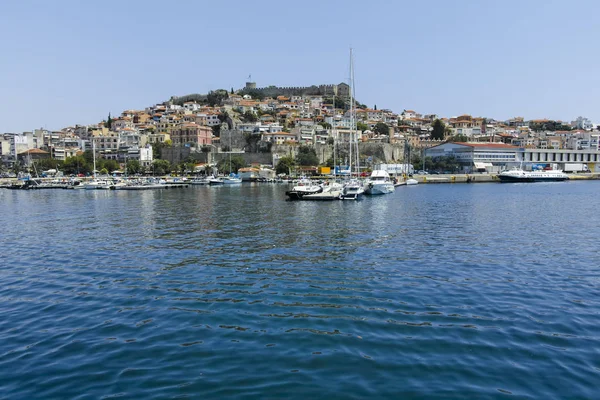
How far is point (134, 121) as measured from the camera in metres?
108

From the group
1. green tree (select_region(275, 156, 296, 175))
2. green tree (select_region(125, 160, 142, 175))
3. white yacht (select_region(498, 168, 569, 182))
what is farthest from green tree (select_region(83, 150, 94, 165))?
white yacht (select_region(498, 168, 569, 182))

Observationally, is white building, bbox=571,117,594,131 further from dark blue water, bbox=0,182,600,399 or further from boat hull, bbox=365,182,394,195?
dark blue water, bbox=0,182,600,399

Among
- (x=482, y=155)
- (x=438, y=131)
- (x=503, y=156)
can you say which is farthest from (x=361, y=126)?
(x=503, y=156)

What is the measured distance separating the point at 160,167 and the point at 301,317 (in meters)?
73.4

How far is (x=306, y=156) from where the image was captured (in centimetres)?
8175

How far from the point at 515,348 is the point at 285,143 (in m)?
78.5

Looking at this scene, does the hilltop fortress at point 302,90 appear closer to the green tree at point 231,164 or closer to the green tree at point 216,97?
the green tree at point 216,97

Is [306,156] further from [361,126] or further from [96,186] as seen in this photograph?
[96,186]

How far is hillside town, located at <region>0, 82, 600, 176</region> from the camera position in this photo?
83.4 m

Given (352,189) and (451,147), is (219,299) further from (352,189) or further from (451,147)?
(451,147)

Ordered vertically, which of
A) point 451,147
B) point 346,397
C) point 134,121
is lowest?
point 346,397

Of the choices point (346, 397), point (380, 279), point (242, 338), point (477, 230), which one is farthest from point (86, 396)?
point (477, 230)

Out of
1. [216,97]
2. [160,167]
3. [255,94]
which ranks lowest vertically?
[160,167]

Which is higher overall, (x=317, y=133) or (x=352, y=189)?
(x=317, y=133)
